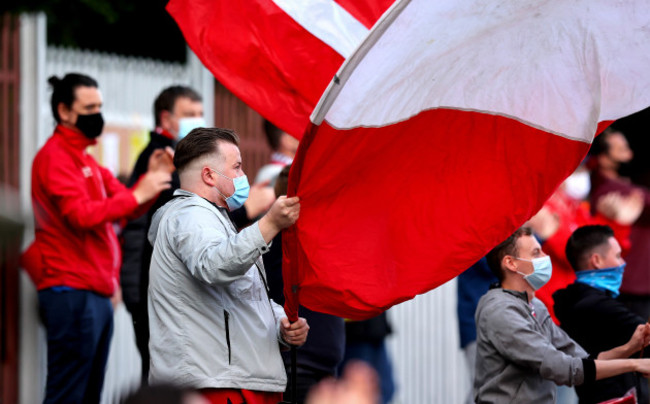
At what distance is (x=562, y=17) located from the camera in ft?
19.4

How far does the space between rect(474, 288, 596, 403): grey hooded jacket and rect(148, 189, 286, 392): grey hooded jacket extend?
1.46 m

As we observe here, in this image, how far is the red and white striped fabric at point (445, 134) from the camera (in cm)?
549

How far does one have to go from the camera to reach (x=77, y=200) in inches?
291

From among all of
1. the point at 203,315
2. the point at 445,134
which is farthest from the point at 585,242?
the point at 203,315

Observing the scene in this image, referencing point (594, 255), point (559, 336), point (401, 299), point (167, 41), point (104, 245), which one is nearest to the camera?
point (401, 299)

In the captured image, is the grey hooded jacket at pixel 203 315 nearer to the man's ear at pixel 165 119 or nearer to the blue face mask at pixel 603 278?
the blue face mask at pixel 603 278

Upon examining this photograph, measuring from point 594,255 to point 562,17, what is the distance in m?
1.84

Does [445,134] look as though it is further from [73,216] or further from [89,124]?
[89,124]

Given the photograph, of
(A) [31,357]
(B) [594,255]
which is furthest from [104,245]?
(A) [31,357]

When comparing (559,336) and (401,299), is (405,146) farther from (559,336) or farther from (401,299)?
(559,336)

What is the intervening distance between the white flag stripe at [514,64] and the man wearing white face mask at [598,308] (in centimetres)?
124

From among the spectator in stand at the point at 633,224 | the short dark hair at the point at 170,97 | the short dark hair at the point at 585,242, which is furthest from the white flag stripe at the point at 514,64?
the spectator in stand at the point at 633,224

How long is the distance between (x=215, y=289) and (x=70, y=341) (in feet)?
7.75

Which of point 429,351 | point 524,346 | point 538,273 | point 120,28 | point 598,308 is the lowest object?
point 429,351
